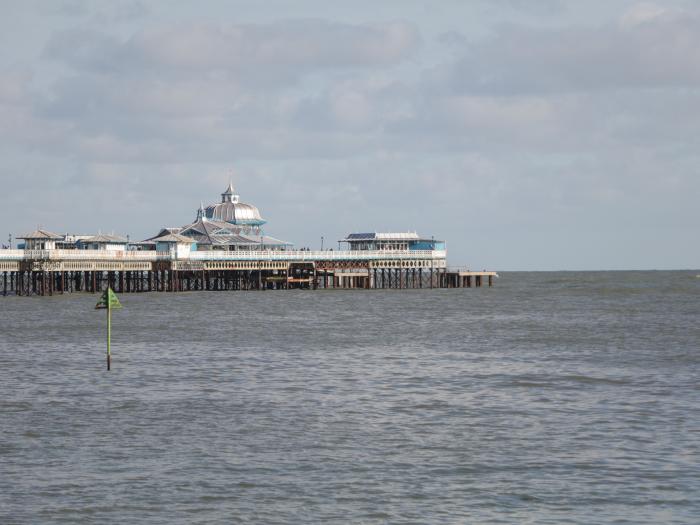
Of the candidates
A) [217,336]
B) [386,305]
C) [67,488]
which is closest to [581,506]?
[67,488]

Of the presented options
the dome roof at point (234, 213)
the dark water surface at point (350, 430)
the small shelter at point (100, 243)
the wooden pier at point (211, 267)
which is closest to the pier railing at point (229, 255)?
the wooden pier at point (211, 267)

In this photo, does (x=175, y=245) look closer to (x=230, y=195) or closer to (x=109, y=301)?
(x=230, y=195)

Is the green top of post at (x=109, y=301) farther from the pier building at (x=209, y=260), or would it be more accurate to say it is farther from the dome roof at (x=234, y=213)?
the dome roof at (x=234, y=213)

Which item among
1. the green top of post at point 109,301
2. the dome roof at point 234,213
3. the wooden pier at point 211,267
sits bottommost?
the green top of post at point 109,301

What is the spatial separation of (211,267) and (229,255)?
96.9 inches

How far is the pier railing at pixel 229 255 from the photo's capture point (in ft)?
356

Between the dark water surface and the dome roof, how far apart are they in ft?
319

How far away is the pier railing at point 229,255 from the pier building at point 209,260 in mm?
102

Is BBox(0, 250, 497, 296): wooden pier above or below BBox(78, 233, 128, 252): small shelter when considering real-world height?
below

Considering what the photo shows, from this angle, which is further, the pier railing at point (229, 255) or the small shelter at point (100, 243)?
the small shelter at point (100, 243)

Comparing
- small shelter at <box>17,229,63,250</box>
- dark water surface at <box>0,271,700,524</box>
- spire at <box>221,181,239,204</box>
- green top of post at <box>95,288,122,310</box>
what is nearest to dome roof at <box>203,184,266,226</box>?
spire at <box>221,181,239,204</box>

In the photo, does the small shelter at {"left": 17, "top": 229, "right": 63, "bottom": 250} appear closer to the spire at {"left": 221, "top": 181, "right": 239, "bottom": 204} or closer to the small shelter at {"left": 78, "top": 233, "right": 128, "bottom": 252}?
the small shelter at {"left": 78, "top": 233, "right": 128, "bottom": 252}

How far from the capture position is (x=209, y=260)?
396 feet

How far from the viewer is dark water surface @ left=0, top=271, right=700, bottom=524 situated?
1998 cm
